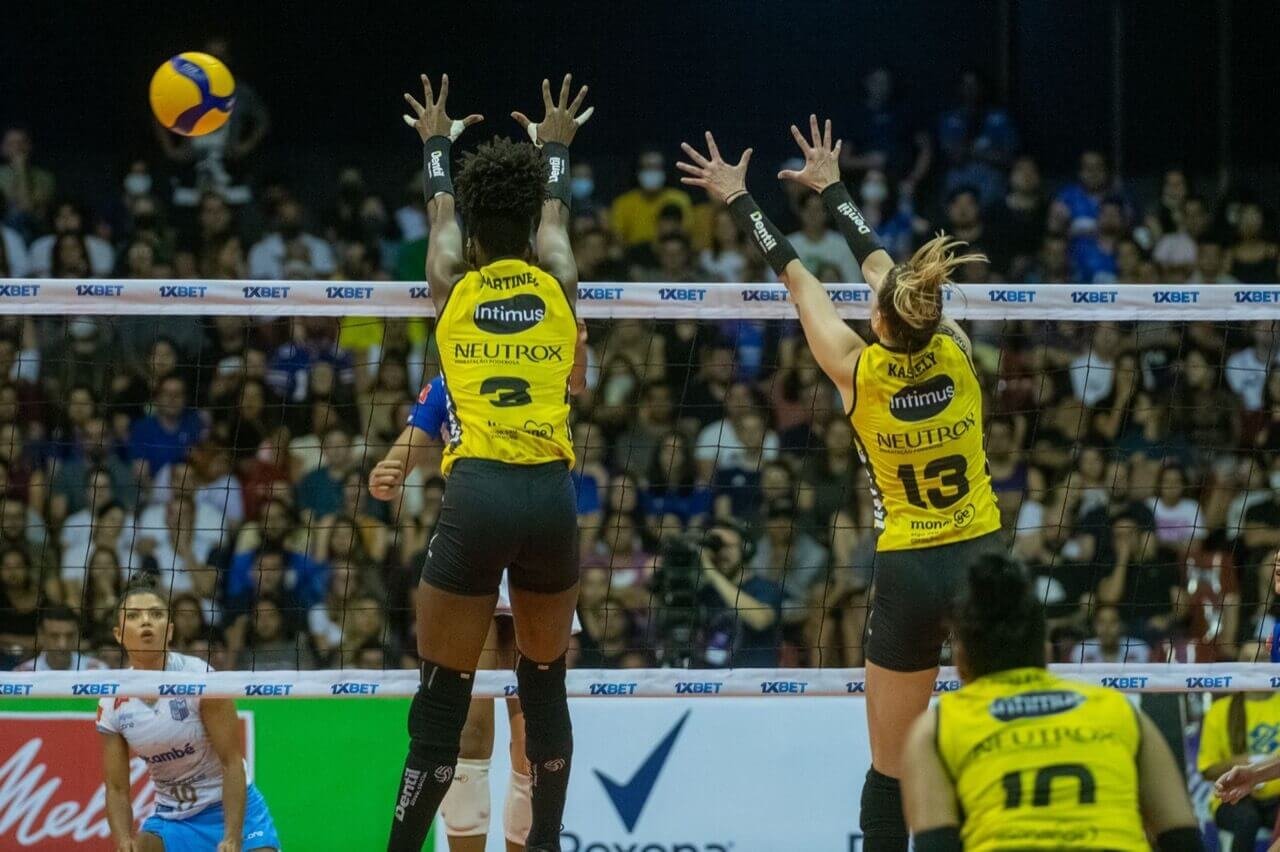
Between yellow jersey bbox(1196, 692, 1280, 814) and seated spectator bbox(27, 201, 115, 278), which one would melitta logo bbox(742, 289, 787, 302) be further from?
seated spectator bbox(27, 201, 115, 278)

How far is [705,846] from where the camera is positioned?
9.80m

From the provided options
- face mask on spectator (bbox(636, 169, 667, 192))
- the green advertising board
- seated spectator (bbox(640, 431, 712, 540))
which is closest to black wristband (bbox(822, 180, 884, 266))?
the green advertising board

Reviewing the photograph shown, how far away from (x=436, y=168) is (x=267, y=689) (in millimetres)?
2432

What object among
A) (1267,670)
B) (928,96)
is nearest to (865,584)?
(1267,670)

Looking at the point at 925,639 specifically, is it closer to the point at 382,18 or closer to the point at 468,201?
the point at 468,201

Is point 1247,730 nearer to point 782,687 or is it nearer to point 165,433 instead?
point 782,687

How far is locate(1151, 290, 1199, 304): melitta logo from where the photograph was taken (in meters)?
7.77

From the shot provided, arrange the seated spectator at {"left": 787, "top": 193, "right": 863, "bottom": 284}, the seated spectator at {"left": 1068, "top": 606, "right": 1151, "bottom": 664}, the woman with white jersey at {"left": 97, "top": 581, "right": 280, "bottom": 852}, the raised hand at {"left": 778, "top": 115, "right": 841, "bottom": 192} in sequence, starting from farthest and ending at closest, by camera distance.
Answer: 1. the seated spectator at {"left": 787, "top": 193, "right": 863, "bottom": 284}
2. the seated spectator at {"left": 1068, "top": 606, "right": 1151, "bottom": 664}
3. the woman with white jersey at {"left": 97, "top": 581, "right": 280, "bottom": 852}
4. the raised hand at {"left": 778, "top": 115, "right": 841, "bottom": 192}

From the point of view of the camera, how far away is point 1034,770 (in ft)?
14.5

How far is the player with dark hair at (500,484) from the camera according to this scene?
240 inches

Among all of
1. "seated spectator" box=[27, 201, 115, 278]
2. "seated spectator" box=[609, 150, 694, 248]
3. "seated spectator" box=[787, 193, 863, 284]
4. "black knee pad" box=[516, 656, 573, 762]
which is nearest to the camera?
"black knee pad" box=[516, 656, 573, 762]

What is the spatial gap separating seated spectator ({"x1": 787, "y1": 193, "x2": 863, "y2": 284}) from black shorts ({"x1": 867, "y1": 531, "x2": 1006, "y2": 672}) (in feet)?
28.2

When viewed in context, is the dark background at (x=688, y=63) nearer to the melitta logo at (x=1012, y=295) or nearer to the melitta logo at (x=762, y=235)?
the melitta logo at (x=1012, y=295)

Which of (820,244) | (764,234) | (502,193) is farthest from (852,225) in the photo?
(820,244)
